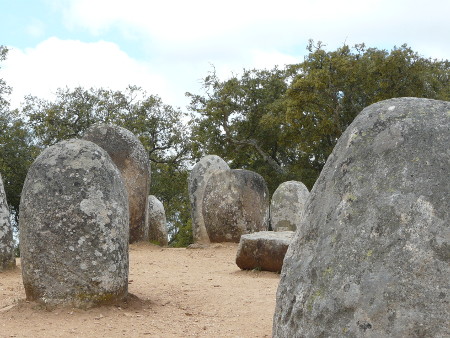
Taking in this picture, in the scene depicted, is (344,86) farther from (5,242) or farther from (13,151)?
(5,242)

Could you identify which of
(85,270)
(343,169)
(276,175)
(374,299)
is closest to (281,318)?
(374,299)

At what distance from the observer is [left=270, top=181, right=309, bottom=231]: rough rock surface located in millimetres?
17297

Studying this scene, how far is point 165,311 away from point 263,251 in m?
3.73

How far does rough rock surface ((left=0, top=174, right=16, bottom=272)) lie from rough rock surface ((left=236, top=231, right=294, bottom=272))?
12.7 ft

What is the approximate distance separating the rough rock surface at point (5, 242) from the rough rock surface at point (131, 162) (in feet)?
14.2

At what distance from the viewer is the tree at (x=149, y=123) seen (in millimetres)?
27281

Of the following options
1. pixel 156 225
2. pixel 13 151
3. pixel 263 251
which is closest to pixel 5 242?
pixel 263 251

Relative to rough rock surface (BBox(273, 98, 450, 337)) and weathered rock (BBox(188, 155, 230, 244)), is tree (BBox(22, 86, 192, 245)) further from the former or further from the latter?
rough rock surface (BBox(273, 98, 450, 337))

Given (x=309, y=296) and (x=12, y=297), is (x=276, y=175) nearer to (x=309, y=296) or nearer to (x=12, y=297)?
(x=12, y=297)

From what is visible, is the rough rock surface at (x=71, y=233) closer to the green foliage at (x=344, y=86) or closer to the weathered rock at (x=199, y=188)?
the weathered rock at (x=199, y=188)

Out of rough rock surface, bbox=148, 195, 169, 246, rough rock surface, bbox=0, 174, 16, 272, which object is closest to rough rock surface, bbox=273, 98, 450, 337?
rough rock surface, bbox=0, 174, 16, 272

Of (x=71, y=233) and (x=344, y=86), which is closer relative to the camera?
(x=71, y=233)

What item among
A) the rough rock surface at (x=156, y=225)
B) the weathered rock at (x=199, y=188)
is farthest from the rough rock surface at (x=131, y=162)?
the rough rock surface at (x=156, y=225)

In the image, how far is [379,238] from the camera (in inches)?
115
